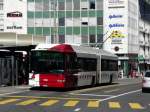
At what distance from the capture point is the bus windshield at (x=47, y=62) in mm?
34219

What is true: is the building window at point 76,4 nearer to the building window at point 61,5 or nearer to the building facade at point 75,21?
the building facade at point 75,21

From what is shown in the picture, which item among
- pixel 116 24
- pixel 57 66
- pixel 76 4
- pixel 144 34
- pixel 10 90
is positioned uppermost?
pixel 76 4

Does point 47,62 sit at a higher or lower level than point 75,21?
lower

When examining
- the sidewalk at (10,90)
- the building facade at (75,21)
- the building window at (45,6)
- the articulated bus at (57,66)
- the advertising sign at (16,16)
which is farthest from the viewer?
the building window at (45,6)

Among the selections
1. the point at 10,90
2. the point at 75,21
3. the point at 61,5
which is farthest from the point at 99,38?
the point at 10,90

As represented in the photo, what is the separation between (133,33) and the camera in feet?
332

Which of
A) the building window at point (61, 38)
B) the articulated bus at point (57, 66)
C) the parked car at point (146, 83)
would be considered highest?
the building window at point (61, 38)

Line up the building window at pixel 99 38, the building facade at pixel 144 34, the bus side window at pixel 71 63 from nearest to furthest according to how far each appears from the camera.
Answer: the bus side window at pixel 71 63, the building window at pixel 99 38, the building facade at pixel 144 34

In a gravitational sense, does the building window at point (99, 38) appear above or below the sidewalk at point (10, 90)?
above

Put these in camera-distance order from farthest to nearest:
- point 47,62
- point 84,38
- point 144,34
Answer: point 144,34
point 84,38
point 47,62

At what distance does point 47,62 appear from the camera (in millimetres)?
34469

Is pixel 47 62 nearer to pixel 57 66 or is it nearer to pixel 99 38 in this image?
pixel 57 66

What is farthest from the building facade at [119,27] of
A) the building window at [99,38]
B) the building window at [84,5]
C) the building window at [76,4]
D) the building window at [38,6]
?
the building window at [38,6]

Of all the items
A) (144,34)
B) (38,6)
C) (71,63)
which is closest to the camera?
(71,63)
